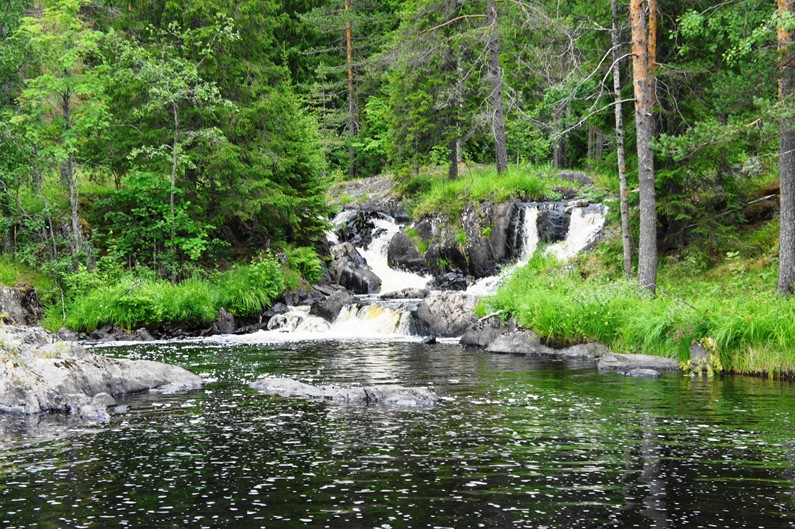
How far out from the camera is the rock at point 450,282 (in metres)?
29.1

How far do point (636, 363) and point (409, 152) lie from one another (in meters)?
21.6

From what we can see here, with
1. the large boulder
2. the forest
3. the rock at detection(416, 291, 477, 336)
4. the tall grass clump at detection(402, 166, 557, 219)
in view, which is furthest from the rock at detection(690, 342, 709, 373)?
the large boulder

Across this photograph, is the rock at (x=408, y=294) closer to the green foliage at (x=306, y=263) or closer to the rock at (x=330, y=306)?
the rock at (x=330, y=306)

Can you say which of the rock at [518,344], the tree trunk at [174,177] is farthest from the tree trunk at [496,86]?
the rock at [518,344]

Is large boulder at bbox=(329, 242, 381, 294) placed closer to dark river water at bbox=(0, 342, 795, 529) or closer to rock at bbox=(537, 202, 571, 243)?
rock at bbox=(537, 202, 571, 243)

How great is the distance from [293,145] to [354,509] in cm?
2341

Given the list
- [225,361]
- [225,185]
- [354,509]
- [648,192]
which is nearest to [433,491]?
[354,509]

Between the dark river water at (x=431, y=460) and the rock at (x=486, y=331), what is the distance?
5998 mm

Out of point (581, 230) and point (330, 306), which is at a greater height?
point (581, 230)

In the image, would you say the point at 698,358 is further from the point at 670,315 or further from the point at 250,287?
the point at 250,287

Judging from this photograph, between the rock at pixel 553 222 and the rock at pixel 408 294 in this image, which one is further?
the rock at pixel 553 222

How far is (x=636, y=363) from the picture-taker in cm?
1549

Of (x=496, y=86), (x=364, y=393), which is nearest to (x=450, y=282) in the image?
(x=496, y=86)

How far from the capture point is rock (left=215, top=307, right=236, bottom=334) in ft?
78.2
